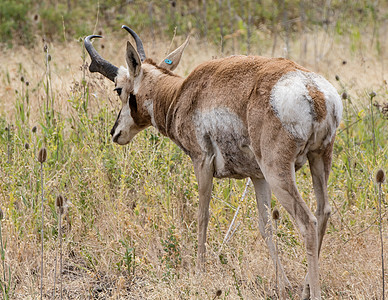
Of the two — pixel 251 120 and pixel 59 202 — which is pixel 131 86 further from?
pixel 59 202

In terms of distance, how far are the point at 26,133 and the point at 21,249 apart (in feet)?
6.98

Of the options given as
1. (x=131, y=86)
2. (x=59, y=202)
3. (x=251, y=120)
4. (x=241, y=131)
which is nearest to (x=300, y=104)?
(x=251, y=120)

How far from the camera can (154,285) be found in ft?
16.0

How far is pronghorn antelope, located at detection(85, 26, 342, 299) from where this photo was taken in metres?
3.93

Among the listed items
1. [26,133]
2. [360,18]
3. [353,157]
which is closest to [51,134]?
[26,133]

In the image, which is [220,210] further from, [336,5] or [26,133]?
[336,5]

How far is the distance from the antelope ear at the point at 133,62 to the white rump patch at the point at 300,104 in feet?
4.98

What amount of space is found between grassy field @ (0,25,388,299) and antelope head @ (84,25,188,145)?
47 centimetres

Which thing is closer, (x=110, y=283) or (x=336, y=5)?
(x=110, y=283)

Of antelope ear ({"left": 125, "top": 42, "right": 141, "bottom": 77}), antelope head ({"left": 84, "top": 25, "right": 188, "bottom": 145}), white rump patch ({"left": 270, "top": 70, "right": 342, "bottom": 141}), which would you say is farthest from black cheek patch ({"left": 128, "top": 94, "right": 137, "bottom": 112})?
white rump patch ({"left": 270, "top": 70, "right": 342, "bottom": 141})

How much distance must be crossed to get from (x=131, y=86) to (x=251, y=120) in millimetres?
1590

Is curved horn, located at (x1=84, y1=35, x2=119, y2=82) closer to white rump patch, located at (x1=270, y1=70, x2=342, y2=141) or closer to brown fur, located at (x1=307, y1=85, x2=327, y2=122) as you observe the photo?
white rump patch, located at (x1=270, y1=70, x2=342, y2=141)

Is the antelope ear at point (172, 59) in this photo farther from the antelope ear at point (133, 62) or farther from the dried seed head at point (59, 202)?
the dried seed head at point (59, 202)

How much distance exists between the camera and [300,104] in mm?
3879
